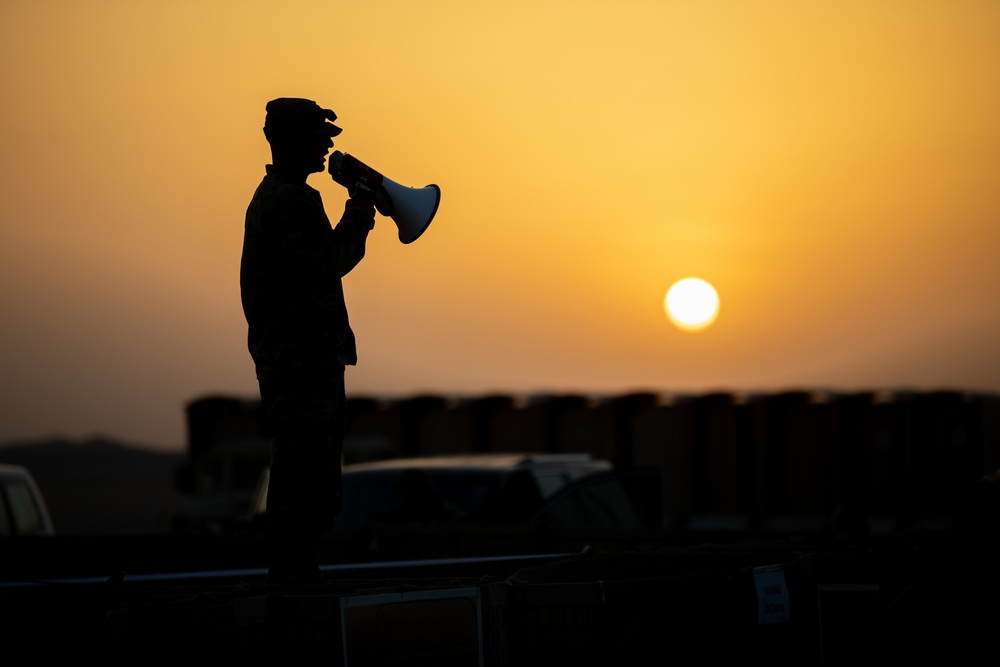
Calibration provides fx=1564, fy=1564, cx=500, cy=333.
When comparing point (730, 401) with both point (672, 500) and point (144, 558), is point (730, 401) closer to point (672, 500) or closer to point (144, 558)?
point (672, 500)

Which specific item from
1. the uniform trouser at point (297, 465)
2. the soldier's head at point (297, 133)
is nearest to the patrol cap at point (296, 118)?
the soldier's head at point (297, 133)

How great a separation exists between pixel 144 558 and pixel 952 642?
181 inches

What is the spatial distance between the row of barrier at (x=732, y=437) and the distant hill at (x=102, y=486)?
5.71 m

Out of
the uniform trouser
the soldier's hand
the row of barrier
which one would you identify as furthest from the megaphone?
the row of barrier

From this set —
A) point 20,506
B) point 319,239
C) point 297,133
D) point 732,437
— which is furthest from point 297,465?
point 732,437

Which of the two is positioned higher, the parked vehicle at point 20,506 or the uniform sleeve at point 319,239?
the uniform sleeve at point 319,239

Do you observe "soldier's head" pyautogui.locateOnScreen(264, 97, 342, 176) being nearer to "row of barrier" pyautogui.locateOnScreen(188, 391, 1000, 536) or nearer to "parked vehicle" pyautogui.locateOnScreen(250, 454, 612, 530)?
"parked vehicle" pyautogui.locateOnScreen(250, 454, 612, 530)

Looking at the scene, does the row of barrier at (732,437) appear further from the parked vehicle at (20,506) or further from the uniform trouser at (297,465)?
the uniform trouser at (297,465)

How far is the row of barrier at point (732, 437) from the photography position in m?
30.8

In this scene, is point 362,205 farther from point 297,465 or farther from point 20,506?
point 20,506

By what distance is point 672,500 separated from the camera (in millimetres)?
32719

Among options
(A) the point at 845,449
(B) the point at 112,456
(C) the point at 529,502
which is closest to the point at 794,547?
(C) the point at 529,502

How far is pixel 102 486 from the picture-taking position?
12075cm

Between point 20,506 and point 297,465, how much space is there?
9369mm
